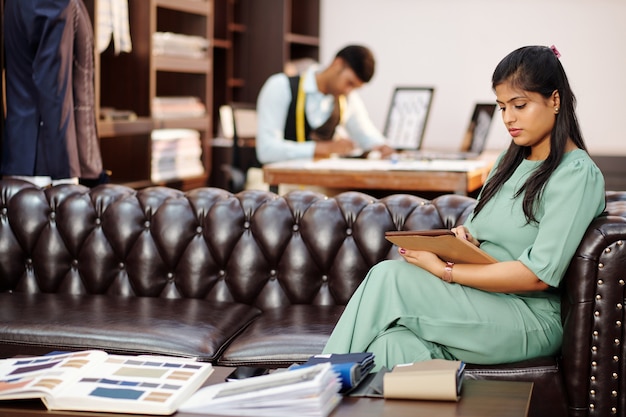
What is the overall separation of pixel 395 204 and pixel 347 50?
1957 millimetres

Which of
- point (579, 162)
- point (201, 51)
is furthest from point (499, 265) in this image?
point (201, 51)

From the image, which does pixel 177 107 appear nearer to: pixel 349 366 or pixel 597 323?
pixel 597 323

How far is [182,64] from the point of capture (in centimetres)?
577

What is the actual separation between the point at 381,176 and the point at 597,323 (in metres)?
1.89

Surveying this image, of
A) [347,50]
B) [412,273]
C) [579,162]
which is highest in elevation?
[347,50]

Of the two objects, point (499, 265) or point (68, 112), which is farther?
point (68, 112)

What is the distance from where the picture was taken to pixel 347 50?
5.15m

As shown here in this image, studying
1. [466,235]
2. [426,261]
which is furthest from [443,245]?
[466,235]

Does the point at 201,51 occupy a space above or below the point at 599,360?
above

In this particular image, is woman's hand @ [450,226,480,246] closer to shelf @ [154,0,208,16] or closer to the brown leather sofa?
the brown leather sofa

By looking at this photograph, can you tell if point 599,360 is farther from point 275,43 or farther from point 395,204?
point 275,43

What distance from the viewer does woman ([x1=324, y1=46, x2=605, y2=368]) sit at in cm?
256

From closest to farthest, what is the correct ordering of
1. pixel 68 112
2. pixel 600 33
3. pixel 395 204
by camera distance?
pixel 395 204, pixel 68 112, pixel 600 33

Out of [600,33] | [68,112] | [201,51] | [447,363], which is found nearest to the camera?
[447,363]
